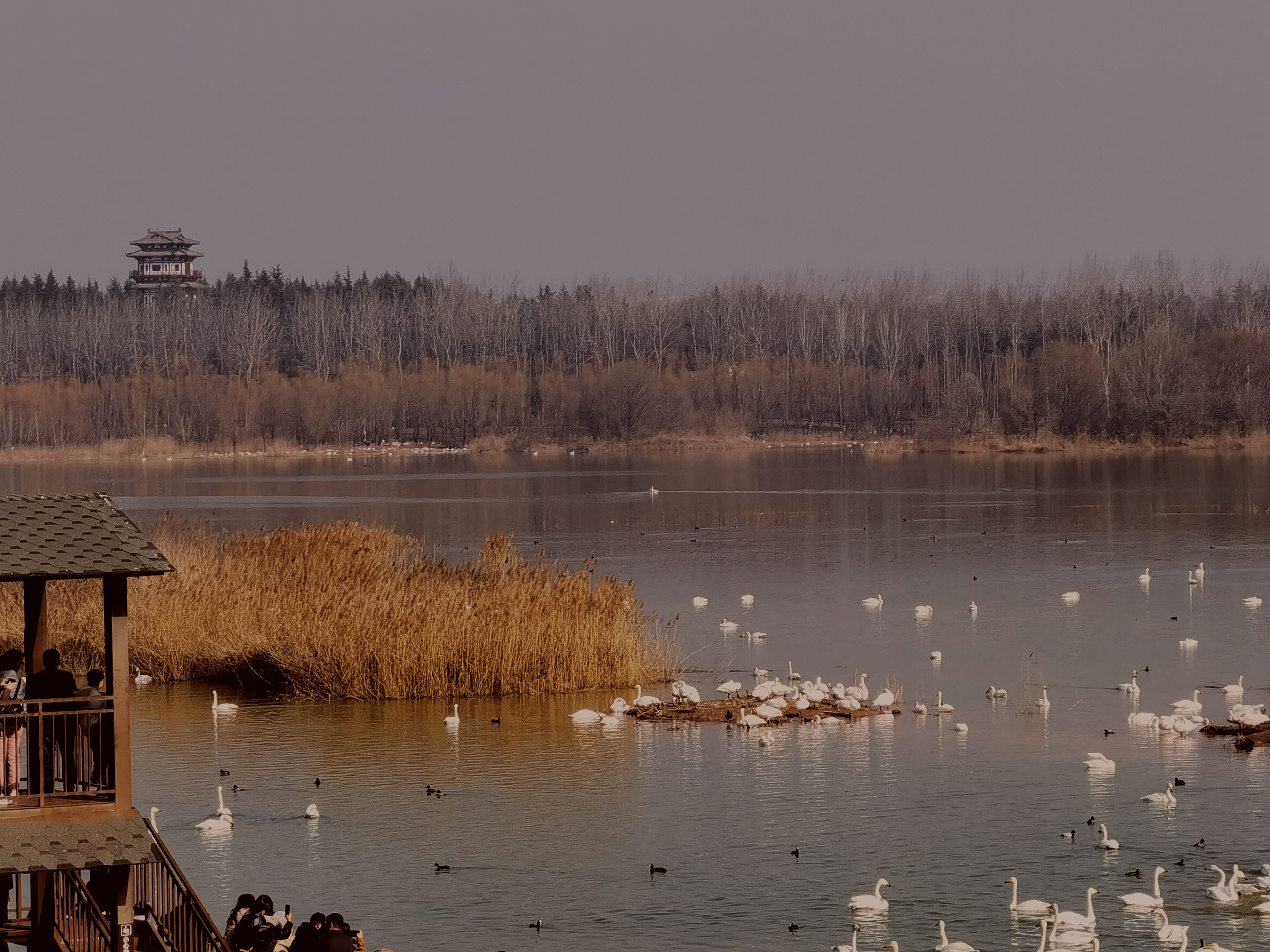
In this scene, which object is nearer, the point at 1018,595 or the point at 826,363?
the point at 1018,595

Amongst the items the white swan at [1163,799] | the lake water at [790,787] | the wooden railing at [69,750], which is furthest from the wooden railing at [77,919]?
the white swan at [1163,799]

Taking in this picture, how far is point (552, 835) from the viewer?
798 inches

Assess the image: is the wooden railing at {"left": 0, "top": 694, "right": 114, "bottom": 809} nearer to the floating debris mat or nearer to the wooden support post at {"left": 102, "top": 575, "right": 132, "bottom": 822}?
the wooden support post at {"left": 102, "top": 575, "right": 132, "bottom": 822}

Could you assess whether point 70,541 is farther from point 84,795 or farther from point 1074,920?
point 1074,920

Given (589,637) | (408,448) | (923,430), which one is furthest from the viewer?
(408,448)

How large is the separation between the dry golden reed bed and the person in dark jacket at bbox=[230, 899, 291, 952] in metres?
13.3

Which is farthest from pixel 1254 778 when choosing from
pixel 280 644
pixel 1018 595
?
pixel 1018 595

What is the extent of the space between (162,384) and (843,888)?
126522 millimetres

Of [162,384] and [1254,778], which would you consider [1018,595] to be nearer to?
[1254,778]

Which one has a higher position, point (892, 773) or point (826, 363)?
point (826, 363)

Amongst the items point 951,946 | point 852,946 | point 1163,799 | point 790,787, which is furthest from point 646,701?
point 951,946

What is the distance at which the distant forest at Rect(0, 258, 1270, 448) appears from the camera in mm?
114188

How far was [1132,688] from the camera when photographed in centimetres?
2805

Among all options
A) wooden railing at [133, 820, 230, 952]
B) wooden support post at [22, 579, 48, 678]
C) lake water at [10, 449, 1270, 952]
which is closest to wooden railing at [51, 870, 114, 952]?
wooden railing at [133, 820, 230, 952]
